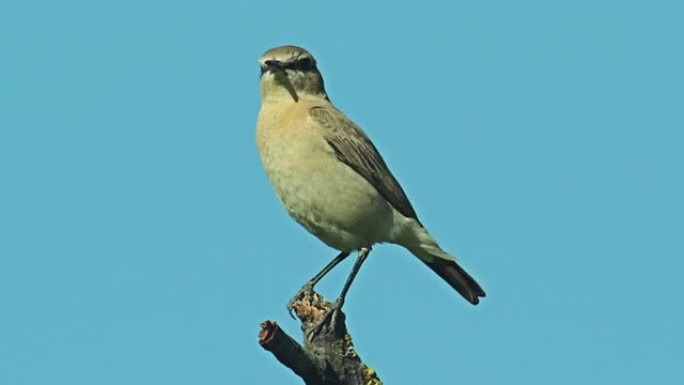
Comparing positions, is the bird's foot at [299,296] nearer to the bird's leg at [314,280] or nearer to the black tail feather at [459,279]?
the bird's leg at [314,280]

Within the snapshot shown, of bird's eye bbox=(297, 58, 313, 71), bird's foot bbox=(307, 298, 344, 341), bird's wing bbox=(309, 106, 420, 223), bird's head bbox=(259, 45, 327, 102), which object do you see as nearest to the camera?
bird's foot bbox=(307, 298, 344, 341)

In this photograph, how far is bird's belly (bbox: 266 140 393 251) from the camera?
10.2 metres

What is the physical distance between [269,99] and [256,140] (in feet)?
1.45

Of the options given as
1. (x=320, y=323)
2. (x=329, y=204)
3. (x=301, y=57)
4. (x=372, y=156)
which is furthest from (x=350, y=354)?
(x=301, y=57)

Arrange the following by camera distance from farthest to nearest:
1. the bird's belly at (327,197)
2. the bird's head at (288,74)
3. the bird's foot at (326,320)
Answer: the bird's head at (288,74) → the bird's belly at (327,197) → the bird's foot at (326,320)

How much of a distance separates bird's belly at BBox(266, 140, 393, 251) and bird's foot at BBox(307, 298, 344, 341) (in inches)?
57.8

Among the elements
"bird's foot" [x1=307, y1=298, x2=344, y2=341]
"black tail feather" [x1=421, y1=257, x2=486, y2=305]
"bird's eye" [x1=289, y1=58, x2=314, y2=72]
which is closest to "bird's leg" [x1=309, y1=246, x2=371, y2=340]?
"bird's foot" [x1=307, y1=298, x2=344, y2=341]

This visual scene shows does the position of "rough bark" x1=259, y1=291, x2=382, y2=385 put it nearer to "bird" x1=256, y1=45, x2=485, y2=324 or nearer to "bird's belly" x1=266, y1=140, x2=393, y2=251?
"bird" x1=256, y1=45, x2=485, y2=324

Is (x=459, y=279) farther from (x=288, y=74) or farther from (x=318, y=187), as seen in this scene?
(x=288, y=74)

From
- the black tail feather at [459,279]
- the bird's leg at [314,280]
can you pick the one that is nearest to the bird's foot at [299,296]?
the bird's leg at [314,280]

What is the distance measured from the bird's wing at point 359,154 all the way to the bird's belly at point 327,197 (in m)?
0.09

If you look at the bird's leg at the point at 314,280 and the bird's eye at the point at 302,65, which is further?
the bird's eye at the point at 302,65

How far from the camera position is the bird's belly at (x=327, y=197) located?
402 inches

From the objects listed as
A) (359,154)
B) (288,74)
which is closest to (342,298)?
(359,154)
